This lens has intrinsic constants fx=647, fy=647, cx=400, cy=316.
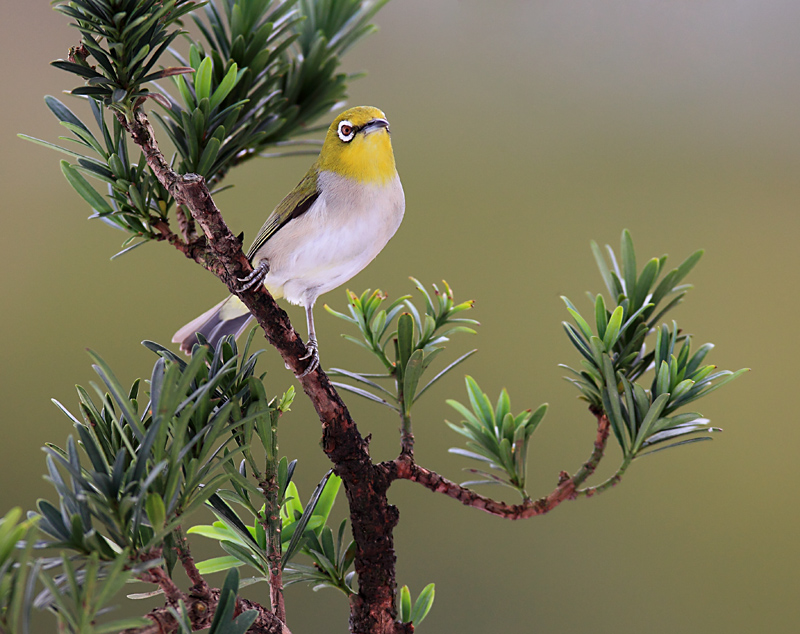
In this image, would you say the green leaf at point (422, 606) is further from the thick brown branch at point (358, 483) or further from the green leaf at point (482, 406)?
the green leaf at point (482, 406)

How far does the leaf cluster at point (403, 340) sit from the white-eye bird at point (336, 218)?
0.18 feet

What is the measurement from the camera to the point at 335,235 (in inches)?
27.6

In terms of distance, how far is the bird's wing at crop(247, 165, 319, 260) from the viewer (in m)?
0.76

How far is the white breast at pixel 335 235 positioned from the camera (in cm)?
70

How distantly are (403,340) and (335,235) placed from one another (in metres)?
0.15

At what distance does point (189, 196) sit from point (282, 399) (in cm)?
18

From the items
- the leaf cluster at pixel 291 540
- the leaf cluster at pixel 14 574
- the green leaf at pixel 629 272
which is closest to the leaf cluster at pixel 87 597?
the leaf cluster at pixel 14 574

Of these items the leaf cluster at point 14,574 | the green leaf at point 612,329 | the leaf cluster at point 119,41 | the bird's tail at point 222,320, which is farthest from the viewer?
the bird's tail at point 222,320

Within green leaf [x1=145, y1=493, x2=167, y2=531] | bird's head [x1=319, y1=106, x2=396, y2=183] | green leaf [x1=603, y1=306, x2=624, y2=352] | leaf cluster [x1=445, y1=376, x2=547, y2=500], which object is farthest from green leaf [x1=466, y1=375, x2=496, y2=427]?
green leaf [x1=145, y1=493, x2=167, y2=531]

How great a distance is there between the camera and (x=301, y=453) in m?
1.72

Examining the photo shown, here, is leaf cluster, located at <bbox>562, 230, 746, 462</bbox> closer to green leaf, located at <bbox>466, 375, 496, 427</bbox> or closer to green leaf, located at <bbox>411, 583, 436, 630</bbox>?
green leaf, located at <bbox>466, 375, 496, 427</bbox>

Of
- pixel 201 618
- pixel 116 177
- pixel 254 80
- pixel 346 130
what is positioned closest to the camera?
pixel 201 618

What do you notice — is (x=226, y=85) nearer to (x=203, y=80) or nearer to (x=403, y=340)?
(x=203, y=80)

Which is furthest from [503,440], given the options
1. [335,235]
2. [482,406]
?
[335,235]
